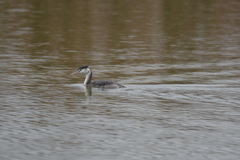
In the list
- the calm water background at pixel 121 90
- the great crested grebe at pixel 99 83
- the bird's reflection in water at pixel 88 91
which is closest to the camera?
the calm water background at pixel 121 90

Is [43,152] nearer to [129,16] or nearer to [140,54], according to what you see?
[140,54]

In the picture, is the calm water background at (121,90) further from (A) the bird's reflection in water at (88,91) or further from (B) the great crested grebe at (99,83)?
(B) the great crested grebe at (99,83)

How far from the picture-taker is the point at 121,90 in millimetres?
18375

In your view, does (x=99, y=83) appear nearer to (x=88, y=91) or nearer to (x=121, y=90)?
(x=88, y=91)

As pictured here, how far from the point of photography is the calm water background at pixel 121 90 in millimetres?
11859

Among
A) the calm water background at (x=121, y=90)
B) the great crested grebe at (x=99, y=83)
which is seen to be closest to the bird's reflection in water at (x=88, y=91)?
the calm water background at (x=121, y=90)

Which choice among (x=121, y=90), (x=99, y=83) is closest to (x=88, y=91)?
(x=99, y=83)

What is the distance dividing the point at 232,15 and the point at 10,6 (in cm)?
2018

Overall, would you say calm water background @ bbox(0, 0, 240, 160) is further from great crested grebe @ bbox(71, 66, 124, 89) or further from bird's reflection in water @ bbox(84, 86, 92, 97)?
great crested grebe @ bbox(71, 66, 124, 89)

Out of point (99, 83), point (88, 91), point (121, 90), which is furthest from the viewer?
point (99, 83)

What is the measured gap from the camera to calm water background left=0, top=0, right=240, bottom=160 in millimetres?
11859

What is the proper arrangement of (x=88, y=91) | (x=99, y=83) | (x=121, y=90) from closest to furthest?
(x=121, y=90) → (x=88, y=91) → (x=99, y=83)

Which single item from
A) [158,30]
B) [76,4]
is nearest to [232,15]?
[158,30]

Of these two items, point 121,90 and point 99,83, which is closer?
point 121,90
